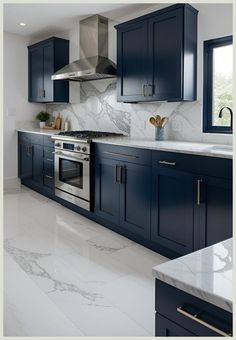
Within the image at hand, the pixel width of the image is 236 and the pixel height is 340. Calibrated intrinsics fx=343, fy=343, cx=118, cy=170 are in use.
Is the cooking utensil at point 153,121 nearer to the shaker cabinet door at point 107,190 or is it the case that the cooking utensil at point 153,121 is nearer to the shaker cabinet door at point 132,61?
the shaker cabinet door at point 132,61

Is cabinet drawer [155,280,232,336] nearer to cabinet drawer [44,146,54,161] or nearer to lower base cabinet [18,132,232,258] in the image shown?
lower base cabinet [18,132,232,258]

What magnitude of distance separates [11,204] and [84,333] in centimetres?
322

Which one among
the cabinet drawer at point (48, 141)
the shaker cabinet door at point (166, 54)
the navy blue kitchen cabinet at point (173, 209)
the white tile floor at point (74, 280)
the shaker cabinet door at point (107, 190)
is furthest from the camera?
the cabinet drawer at point (48, 141)

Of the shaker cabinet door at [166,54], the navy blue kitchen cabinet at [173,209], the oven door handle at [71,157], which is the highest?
the shaker cabinet door at [166,54]

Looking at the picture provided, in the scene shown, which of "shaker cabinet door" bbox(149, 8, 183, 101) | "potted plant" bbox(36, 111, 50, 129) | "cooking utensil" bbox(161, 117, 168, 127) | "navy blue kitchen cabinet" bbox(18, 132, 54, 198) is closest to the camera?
"shaker cabinet door" bbox(149, 8, 183, 101)

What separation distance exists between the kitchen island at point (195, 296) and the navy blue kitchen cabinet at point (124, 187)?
2227mm

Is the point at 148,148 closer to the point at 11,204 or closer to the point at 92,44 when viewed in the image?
the point at 92,44

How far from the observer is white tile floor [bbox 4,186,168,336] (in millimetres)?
2045

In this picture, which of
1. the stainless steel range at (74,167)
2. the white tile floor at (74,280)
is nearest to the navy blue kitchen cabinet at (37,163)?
the stainless steel range at (74,167)

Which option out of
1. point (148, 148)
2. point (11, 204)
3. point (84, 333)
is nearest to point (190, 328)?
point (84, 333)

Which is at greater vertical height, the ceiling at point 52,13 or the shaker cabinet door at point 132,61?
the ceiling at point 52,13

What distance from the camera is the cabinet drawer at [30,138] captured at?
524 centimetres

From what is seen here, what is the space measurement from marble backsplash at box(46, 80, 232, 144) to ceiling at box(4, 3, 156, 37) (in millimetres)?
888

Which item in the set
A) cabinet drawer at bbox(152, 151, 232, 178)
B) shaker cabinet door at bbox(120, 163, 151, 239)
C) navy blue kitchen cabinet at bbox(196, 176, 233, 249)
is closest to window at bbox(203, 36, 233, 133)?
cabinet drawer at bbox(152, 151, 232, 178)
